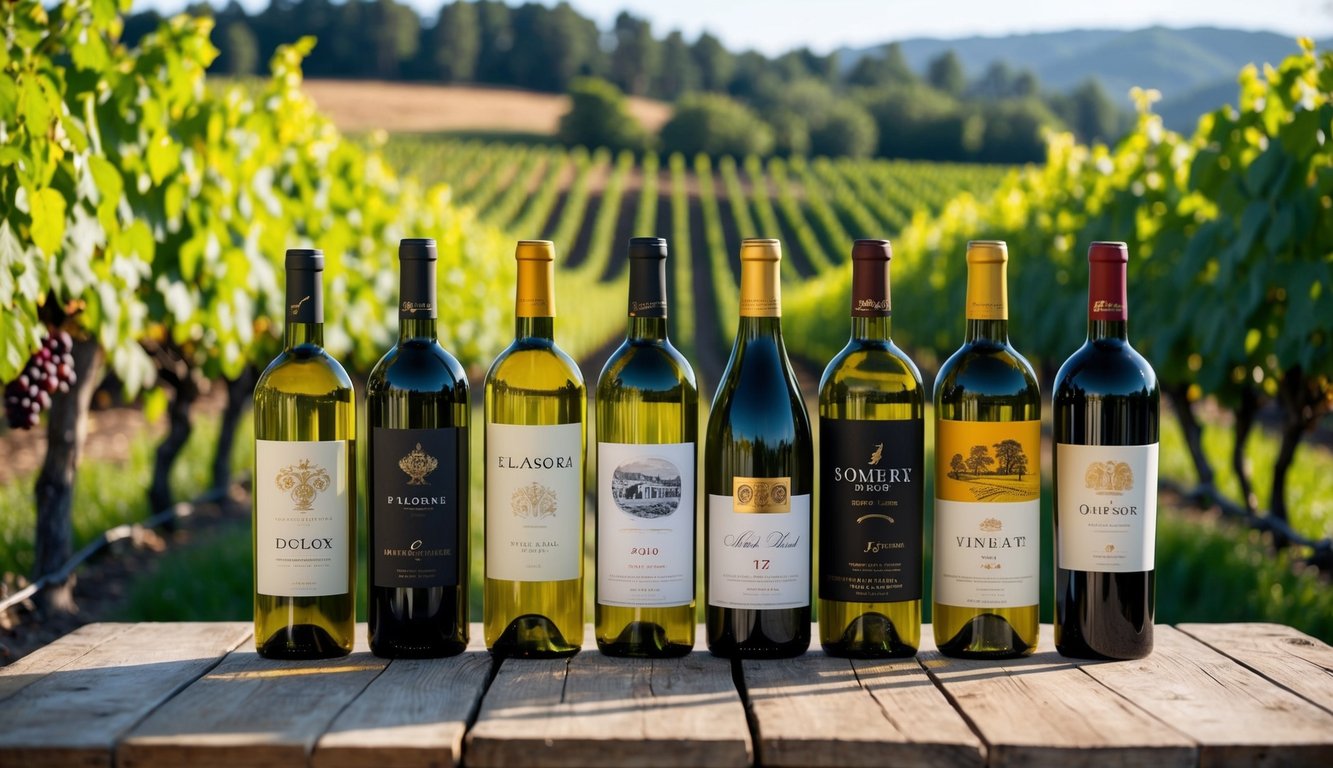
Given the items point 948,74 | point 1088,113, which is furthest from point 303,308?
point 948,74

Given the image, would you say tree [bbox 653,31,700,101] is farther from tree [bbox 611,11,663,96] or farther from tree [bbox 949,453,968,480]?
tree [bbox 949,453,968,480]

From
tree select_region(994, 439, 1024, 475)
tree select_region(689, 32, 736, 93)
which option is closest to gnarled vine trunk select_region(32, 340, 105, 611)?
tree select_region(994, 439, 1024, 475)

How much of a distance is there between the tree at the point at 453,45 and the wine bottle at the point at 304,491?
101 meters

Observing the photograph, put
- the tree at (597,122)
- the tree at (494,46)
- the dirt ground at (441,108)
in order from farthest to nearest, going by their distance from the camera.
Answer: the tree at (494,46) < the tree at (597,122) < the dirt ground at (441,108)

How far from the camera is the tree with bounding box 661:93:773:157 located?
77.8m

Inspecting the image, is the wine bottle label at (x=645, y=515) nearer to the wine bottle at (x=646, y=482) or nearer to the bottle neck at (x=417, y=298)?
the wine bottle at (x=646, y=482)

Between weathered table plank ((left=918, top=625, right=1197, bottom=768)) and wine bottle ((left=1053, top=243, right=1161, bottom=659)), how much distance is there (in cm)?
13

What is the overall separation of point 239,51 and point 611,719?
89695mm

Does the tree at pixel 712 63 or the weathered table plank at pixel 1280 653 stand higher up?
the tree at pixel 712 63

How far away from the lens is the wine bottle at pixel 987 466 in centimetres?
213

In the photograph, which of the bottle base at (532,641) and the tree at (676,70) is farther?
the tree at (676,70)

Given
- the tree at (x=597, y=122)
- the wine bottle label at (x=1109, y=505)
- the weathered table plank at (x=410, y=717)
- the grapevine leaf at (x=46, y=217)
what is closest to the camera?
the weathered table plank at (x=410, y=717)

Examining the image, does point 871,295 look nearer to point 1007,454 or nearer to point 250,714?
point 1007,454

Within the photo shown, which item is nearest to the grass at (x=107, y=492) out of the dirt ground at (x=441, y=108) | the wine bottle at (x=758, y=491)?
the wine bottle at (x=758, y=491)
